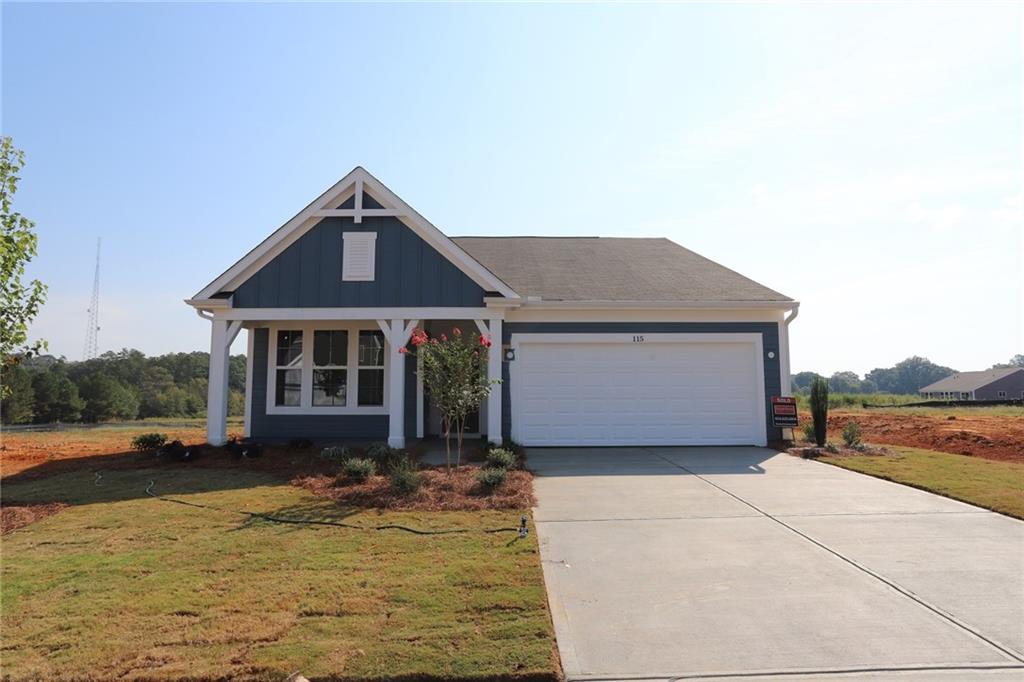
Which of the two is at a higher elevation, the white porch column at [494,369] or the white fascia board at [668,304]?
the white fascia board at [668,304]

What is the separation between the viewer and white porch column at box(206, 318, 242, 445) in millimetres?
11602

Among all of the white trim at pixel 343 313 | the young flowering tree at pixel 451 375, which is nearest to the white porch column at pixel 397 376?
→ the white trim at pixel 343 313

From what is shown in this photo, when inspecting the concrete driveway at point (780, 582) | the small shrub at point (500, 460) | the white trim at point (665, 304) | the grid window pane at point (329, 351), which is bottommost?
the concrete driveway at point (780, 582)

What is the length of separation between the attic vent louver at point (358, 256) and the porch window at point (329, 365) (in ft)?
7.14

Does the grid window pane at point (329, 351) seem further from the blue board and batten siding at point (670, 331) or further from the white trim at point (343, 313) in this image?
the blue board and batten siding at point (670, 331)

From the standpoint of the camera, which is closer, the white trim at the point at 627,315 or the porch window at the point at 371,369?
the white trim at the point at 627,315

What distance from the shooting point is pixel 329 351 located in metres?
13.5

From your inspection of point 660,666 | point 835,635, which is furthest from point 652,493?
point 660,666

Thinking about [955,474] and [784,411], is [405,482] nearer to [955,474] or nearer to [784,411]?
[955,474]

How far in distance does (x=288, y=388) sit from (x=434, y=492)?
23.5 ft

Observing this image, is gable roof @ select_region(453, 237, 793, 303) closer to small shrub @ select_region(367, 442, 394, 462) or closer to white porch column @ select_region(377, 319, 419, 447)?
white porch column @ select_region(377, 319, 419, 447)

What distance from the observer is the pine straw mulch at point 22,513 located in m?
Result: 6.59

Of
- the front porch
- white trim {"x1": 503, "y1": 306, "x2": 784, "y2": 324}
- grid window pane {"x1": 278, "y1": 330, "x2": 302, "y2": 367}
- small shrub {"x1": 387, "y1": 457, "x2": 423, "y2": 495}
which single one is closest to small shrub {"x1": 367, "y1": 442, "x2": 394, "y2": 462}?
small shrub {"x1": 387, "y1": 457, "x2": 423, "y2": 495}

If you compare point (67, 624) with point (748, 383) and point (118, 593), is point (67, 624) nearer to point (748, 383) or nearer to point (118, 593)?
point (118, 593)
